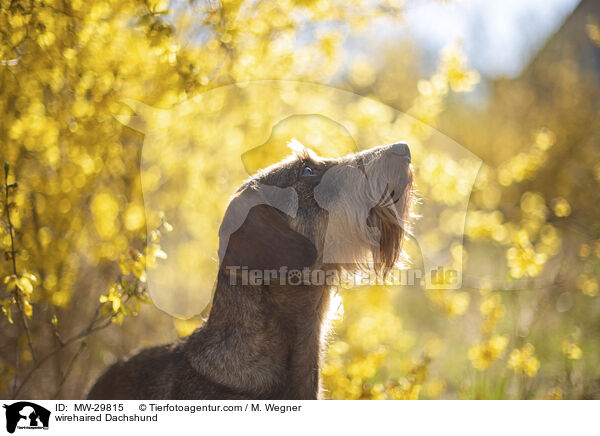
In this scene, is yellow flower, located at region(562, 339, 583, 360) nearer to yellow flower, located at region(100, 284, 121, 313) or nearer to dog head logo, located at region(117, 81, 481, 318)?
dog head logo, located at region(117, 81, 481, 318)

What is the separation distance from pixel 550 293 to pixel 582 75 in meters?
2.94

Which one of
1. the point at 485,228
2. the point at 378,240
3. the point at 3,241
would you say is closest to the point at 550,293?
the point at 485,228

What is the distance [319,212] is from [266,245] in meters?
0.36

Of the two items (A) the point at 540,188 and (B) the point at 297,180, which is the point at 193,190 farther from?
(A) the point at 540,188

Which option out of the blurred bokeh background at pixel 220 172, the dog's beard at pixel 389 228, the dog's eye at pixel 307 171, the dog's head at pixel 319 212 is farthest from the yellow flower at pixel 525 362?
the dog's eye at pixel 307 171

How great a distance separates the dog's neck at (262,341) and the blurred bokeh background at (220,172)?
422mm

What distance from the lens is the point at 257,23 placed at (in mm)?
2877

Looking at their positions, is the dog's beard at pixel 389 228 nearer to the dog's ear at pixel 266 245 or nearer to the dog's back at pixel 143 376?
the dog's ear at pixel 266 245

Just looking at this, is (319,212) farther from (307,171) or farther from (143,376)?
(143,376)

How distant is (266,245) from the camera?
2188mm

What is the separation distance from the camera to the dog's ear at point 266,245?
7.17 ft

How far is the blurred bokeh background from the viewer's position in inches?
106
